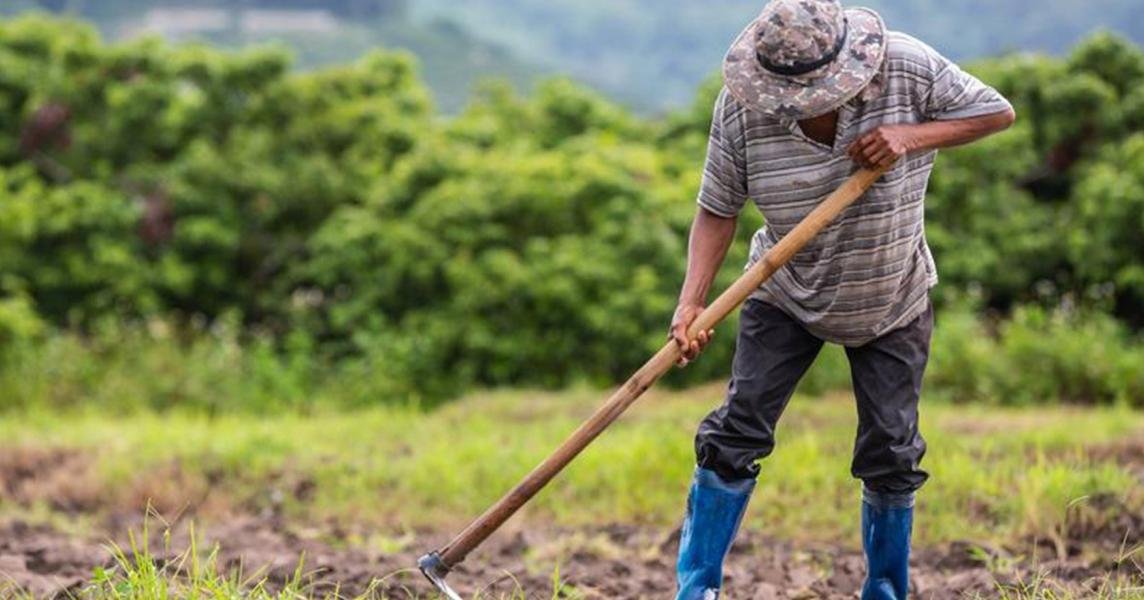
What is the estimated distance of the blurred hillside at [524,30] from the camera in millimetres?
44812

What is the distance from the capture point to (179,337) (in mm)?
13164

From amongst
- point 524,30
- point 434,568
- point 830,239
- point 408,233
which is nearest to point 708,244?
point 830,239

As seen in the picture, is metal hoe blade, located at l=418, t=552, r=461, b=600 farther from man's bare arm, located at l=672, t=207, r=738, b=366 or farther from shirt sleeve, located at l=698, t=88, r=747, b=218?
shirt sleeve, located at l=698, t=88, r=747, b=218

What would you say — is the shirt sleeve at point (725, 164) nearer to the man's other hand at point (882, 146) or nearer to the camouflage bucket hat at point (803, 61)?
the camouflage bucket hat at point (803, 61)

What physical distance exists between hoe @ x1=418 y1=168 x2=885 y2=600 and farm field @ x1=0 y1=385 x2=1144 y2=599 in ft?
0.87

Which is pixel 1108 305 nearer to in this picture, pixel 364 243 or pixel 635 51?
pixel 364 243

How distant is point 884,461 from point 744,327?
52 cm

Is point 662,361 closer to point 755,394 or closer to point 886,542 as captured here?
point 755,394

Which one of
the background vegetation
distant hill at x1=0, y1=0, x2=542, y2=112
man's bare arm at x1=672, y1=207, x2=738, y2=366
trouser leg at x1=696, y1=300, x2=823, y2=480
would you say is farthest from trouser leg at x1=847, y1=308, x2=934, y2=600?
distant hill at x1=0, y1=0, x2=542, y2=112

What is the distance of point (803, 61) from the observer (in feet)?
12.6

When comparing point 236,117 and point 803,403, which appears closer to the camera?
point 803,403

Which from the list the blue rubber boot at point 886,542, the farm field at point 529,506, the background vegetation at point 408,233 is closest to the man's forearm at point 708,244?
the blue rubber boot at point 886,542

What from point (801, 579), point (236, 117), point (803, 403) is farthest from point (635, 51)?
point (801, 579)

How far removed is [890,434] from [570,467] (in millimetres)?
3690
